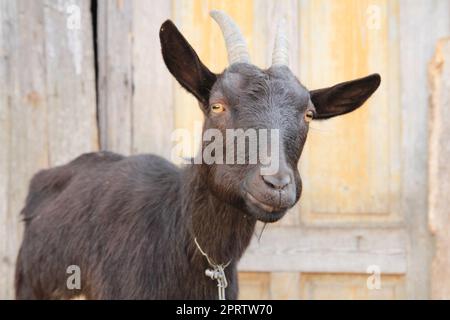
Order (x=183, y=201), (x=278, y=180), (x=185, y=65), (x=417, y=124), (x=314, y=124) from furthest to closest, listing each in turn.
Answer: (x=314, y=124), (x=417, y=124), (x=183, y=201), (x=185, y=65), (x=278, y=180)

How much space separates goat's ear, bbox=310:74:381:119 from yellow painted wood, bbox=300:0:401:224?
4.61ft

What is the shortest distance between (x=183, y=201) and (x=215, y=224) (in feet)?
0.98

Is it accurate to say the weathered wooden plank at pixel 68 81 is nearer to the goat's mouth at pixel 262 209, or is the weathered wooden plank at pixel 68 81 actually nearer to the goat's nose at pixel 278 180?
the goat's mouth at pixel 262 209

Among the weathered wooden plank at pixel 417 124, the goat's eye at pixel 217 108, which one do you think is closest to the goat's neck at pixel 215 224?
the goat's eye at pixel 217 108

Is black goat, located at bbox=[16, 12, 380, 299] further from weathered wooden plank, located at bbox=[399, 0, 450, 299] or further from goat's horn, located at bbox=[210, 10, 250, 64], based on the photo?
weathered wooden plank, located at bbox=[399, 0, 450, 299]

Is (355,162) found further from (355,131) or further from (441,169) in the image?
(441,169)

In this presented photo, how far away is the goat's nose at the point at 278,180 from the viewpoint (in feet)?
10.6

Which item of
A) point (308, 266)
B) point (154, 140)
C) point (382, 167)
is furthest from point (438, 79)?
point (154, 140)

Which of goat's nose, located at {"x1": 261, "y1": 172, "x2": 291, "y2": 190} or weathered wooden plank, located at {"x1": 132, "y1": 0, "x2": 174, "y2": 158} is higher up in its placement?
weathered wooden plank, located at {"x1": 132, "y1": 0, "x2": 174, "y2": 158}

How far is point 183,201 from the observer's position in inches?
161

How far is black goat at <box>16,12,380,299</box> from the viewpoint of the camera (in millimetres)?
3568

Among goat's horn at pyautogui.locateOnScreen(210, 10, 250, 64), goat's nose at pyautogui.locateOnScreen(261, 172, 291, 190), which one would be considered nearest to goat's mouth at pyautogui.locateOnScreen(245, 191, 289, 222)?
goat's nose at pyautogui.locateOnScreen(261, 172, 291, 190)

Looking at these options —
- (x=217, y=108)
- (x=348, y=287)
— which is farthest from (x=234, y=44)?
(x=348, y=287)
